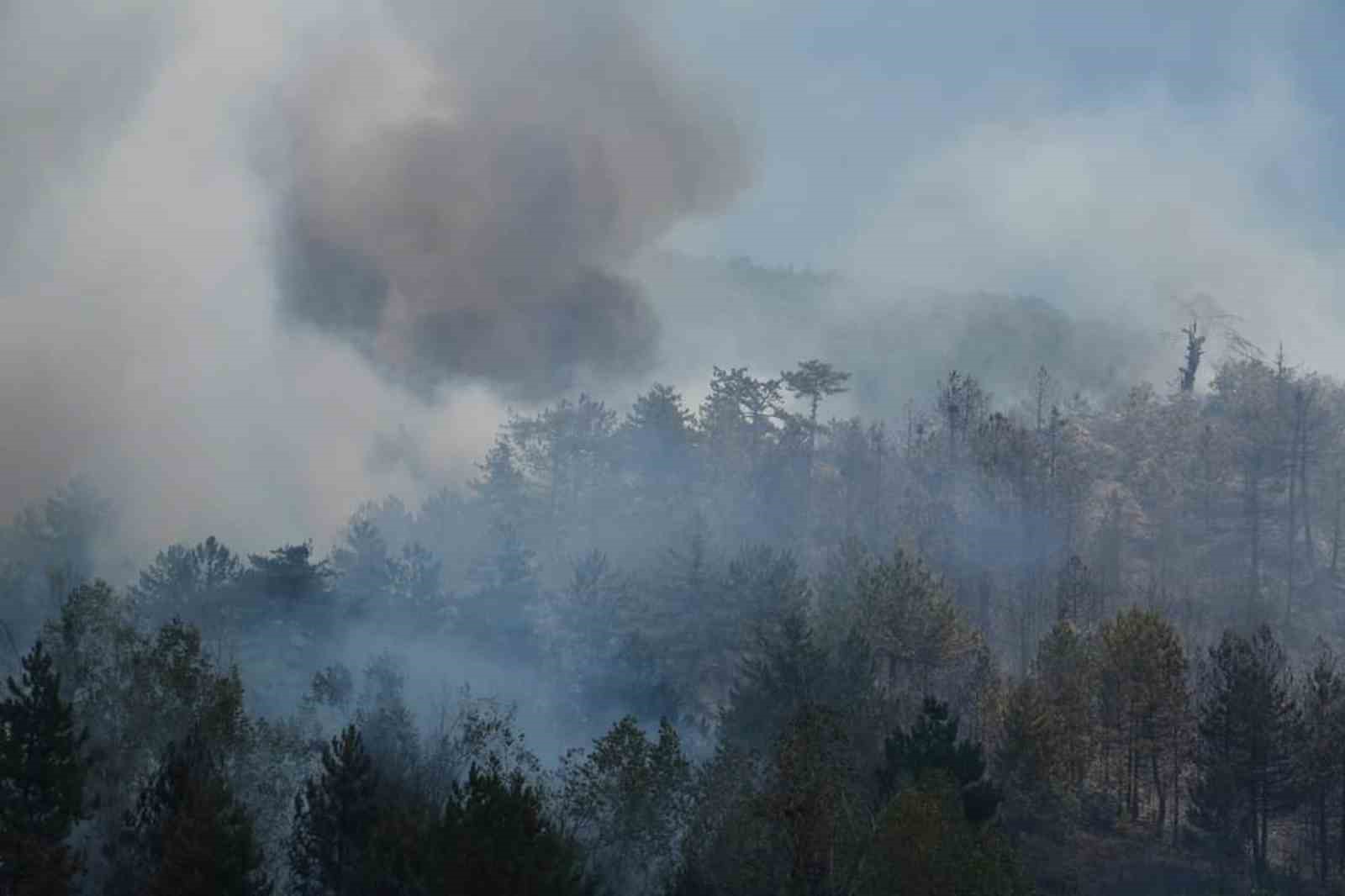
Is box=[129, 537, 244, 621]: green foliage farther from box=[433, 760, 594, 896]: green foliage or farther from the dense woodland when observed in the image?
box=[433, 760, 594, 896]: green foliage

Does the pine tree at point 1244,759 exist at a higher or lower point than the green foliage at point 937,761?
higher

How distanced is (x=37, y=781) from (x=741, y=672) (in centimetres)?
2650

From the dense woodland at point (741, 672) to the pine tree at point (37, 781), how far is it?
90mm

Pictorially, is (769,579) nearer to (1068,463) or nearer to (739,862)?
(739,862)

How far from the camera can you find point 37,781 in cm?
3331

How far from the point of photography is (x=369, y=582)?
222 ft

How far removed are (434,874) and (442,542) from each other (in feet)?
213

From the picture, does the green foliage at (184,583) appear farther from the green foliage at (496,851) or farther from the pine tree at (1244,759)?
the pine tree at (1244,759)

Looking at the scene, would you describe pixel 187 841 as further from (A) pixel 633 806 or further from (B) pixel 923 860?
(B) pixel 923 860

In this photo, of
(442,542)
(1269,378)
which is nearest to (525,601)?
(442,542)

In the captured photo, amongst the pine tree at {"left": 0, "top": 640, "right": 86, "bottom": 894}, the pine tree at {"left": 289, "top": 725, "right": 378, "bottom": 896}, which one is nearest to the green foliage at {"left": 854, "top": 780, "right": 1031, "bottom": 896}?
the pine tree at {"left": 289, "top": 725, "right": 378, "bottom": 896}

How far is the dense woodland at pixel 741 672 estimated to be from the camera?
107 ft

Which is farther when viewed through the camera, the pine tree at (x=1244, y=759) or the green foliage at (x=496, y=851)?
the pine tree at (x=1244, y=759)

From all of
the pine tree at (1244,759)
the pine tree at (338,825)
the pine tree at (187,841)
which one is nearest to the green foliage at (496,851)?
the pine tree at (187,841)
